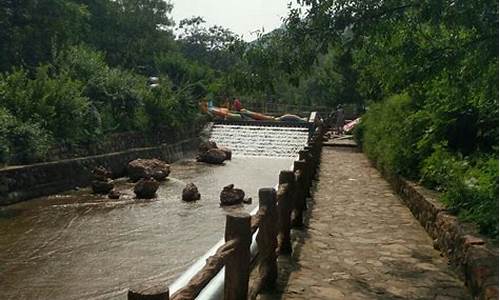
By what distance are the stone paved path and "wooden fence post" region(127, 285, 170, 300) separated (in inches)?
105

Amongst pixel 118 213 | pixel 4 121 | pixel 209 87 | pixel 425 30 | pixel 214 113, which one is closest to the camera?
pixel 425 30

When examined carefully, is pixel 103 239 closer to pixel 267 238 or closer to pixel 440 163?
pixel 267 238

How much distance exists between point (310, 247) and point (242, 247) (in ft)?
9.64

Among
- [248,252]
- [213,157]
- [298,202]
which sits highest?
[248,252]

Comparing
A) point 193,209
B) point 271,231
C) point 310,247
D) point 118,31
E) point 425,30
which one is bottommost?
point 193,209

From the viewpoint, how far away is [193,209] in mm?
11773

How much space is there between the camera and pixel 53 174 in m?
13.6

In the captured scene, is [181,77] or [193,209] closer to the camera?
[193,209]

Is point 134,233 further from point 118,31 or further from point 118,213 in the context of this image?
point 118,31

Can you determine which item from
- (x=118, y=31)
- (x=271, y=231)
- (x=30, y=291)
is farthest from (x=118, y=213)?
(x=118, y=31)

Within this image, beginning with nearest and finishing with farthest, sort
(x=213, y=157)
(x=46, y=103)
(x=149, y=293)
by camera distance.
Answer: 1. (x=149, y=293)
2. (x=46, y=103)
3. (x=213, y=157)

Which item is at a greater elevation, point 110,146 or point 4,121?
point 4,121

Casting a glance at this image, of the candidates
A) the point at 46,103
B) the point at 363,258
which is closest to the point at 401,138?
the point at 363,258

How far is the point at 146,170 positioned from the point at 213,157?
5.97 metres
